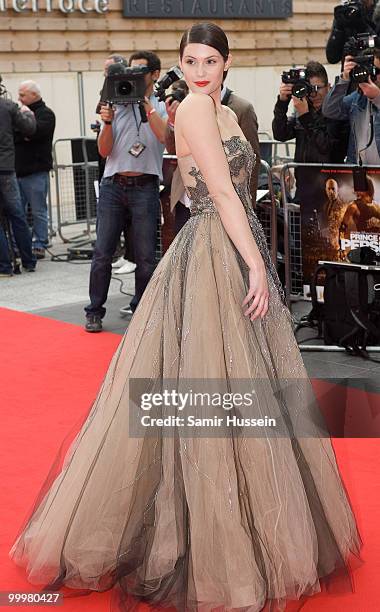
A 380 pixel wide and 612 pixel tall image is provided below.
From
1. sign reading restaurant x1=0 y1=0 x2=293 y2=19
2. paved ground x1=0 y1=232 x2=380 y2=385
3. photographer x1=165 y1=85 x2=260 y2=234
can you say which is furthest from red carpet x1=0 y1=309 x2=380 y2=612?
sign reading restaurant x1=0 y1=0 x2=293 y2=19

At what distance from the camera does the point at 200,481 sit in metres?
3.07

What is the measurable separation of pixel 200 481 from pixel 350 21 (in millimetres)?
5057

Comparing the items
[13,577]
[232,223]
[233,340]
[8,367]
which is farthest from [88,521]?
[8,367]

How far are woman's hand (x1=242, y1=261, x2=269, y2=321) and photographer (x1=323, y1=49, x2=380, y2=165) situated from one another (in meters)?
3.21

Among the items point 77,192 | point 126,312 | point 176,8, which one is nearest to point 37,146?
point 77,192

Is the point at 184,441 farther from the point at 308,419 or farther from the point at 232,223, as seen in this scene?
the point at 232,223

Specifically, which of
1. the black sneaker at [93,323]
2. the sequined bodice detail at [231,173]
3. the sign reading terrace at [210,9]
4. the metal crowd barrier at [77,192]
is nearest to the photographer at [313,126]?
the black sneaker at [93,323]

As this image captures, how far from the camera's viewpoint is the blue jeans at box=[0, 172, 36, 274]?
9.08m

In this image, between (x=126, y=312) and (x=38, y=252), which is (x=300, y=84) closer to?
(x=126, y=312)

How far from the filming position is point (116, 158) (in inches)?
264

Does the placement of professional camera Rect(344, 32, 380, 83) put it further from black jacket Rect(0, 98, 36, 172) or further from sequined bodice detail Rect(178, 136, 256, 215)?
black jacket Rect(0, 98, 36, 172)

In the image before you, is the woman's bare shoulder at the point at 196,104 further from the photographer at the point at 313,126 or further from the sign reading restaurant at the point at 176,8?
the sign reading restaurant at the point at 176,8

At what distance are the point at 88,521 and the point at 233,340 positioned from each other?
2.50 feet

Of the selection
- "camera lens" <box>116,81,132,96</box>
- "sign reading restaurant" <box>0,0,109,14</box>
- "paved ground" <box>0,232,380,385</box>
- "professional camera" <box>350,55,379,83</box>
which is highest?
"sign reading restaurant" <box>0,0,109,14</box>
